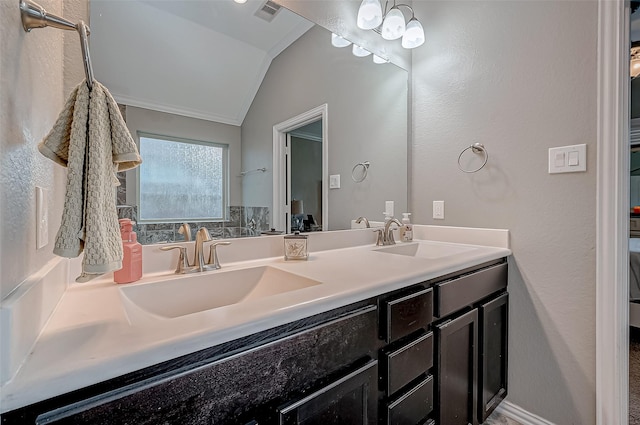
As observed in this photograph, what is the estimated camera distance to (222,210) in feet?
3.81

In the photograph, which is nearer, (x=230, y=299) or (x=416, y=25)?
(x=230, y=299)

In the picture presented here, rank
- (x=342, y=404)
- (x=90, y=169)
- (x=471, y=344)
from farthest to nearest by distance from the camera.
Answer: (x=471, y=344), (x=342, y=404), (x=90, y=169)

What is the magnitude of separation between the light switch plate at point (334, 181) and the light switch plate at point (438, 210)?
622mm

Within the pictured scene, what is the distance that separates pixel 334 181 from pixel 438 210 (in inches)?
26.2

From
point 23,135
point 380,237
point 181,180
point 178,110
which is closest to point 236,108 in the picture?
point 178,110

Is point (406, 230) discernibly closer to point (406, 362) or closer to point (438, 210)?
point (438, 210)

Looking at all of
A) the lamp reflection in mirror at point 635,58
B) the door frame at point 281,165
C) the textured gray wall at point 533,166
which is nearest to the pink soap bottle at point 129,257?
the door frame at point 281,165

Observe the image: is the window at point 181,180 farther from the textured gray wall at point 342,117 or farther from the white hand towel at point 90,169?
the white hand towel at point 90,169

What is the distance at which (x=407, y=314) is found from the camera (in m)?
0.94

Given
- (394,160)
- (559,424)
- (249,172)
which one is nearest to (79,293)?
(249,172)

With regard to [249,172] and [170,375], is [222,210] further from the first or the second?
[170,375]

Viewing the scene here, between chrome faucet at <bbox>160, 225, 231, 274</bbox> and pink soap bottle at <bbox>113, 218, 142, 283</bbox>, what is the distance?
9cm

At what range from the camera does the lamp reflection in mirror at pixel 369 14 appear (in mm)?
1592

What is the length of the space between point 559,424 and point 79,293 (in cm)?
195
